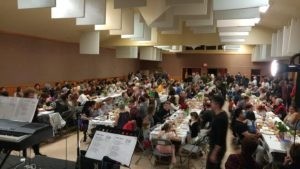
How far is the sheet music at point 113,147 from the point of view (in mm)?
3111

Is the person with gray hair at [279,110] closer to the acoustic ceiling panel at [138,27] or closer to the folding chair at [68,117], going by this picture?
the folding chair at [68,117]

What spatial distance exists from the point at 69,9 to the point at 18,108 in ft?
13.8

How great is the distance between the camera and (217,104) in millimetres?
5145

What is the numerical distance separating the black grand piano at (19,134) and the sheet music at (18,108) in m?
0.07

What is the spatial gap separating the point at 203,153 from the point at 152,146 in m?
1.78

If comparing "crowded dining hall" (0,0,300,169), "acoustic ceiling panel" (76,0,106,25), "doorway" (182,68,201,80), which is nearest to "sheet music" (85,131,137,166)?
"crowded dining hall" (0,0,300,169)

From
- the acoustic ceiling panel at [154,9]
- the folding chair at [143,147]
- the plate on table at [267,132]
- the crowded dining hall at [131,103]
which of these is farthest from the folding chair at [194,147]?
the acoustic ceiling panel at [154,9]

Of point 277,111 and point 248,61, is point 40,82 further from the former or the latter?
point 248,61

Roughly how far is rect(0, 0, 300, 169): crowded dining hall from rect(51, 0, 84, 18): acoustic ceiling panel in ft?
0.09

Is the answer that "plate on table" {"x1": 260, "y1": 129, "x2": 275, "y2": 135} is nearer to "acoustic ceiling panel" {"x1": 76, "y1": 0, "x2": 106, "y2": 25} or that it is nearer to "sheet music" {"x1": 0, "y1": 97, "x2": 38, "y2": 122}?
"acoustic ceiling panel" {"x1": 76, "y1": 0, "x2": 106, "y2": 25}

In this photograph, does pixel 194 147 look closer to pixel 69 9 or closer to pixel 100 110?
pixel 100 110

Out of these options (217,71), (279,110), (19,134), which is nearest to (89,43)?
(279,110)

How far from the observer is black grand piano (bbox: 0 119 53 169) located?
360 centimetres

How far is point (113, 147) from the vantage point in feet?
10.5
